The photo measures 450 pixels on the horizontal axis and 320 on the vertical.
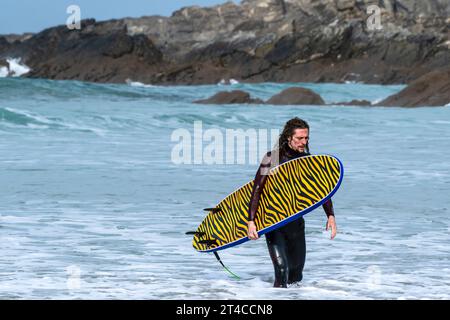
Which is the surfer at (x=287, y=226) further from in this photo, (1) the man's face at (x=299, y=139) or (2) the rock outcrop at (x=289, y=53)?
(2) the rock outcrop at (x=289, y=53)

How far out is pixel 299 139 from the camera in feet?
21.0

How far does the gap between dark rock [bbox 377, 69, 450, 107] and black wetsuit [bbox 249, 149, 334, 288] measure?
3403cm

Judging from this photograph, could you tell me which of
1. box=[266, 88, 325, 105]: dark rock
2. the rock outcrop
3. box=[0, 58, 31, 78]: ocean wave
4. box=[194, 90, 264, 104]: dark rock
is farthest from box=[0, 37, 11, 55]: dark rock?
box=[266, 88, 325, 105]: dark rock

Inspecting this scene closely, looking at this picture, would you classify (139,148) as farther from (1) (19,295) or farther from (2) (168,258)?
(1) (19,295)

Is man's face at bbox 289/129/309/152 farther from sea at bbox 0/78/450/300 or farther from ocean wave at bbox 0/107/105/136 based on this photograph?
ocean wave at bbox 0/107/105/136

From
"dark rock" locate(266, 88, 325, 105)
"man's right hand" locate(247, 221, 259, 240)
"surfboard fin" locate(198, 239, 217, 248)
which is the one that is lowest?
"surfboard fin" locate(198, 239, 217, 248)

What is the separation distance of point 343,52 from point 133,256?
86.8 meters

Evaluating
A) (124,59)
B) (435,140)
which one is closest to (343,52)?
(124,59)

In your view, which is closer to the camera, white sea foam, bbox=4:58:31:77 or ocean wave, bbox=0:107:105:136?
ocean wave, bbox=0:107:105:136

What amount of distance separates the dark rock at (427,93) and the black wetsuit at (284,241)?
34033mm

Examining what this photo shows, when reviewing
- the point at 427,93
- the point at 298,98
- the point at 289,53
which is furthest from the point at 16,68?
the point at 427,93

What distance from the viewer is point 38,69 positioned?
304 feet

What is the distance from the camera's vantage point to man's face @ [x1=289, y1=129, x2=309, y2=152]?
6.35m

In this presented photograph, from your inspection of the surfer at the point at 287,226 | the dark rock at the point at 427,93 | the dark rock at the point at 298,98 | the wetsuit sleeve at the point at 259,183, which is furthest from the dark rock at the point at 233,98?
the wetsuit sleeve at the point at 259,183
